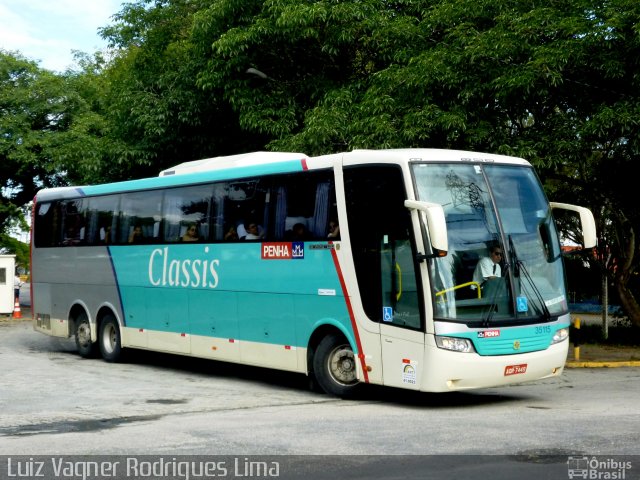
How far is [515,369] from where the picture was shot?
11.6 meters

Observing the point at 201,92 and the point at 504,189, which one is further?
the point at 201,92

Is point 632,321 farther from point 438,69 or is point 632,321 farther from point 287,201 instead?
point 287,201

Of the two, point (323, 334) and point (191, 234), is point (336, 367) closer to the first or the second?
point (323, 334)

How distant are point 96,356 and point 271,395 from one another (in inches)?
270

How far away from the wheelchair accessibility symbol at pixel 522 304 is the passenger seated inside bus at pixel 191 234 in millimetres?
5839

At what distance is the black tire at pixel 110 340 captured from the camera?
1811cm

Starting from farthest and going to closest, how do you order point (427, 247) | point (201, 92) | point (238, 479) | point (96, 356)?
point (201, 92) < point (96, 356) < point (427, 247) < point (238, 479)

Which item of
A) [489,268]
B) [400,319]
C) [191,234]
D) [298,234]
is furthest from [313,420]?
[191,234]

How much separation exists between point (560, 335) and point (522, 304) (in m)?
0.90

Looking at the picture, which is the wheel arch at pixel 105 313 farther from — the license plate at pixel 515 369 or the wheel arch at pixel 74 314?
the license plate at pixel 515 369

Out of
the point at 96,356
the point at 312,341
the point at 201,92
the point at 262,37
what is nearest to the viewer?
the point at 312,341

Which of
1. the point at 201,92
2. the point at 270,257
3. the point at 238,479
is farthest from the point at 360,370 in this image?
the point at 201,92

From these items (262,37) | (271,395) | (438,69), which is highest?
(262,37)

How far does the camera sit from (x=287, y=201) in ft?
44.8
